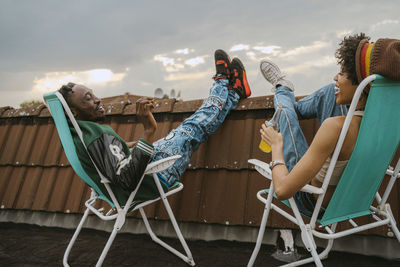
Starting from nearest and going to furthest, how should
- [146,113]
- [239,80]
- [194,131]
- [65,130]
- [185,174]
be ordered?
1. [65,130]
2. [146,113]
3. [194,131]
4. [185,174]
5. [239,80]

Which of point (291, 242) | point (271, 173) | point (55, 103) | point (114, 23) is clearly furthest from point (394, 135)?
point (114, 23)

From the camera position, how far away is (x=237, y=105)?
2572 millimetres

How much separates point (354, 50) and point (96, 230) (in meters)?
2.85

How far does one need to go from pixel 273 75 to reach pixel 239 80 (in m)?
0.45

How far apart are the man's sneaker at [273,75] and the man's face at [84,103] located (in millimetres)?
1497

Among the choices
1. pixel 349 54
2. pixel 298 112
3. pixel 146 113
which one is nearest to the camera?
pixel 349 54

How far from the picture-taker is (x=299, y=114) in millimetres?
2094

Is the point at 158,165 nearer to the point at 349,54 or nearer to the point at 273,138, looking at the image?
the point at 273,138

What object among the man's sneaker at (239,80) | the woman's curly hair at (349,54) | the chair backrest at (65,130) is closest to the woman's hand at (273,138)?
the woman's curly hair at (349,54)

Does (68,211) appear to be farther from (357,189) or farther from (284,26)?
(284,26)

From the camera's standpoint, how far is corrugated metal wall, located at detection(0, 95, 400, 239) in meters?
2.27

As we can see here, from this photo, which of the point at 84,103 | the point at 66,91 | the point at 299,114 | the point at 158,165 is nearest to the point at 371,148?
the point at 299,114

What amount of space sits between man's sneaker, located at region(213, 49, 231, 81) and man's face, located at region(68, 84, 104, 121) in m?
1.26

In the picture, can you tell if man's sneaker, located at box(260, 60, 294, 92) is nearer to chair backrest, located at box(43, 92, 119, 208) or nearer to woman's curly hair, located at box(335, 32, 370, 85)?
woman's curly hair, located at box(335, 32, 370, 85)
